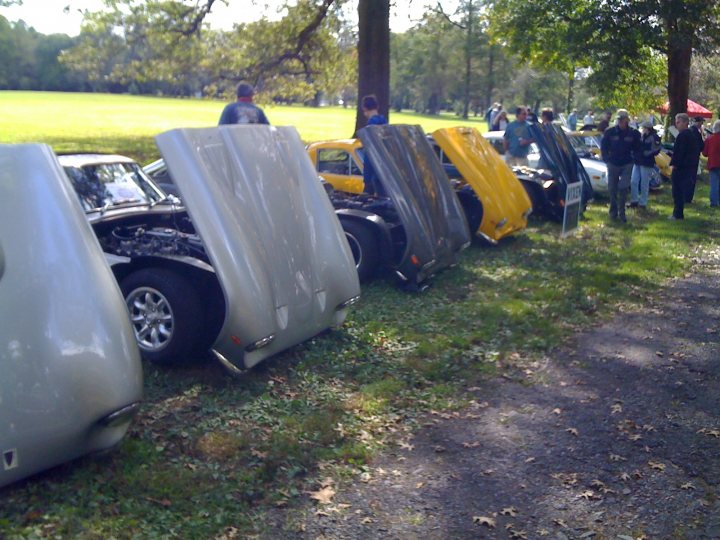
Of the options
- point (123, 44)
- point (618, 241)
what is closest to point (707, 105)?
point (123, 44)

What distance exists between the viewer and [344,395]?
6289mm

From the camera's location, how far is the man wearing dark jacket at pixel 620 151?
579 inches

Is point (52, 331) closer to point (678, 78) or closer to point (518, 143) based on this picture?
point (518, 143)

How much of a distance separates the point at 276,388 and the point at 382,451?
49.5 inches

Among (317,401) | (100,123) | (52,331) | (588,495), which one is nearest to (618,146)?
(317,401)

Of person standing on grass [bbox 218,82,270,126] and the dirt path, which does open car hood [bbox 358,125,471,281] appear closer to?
person standing on grass [bbox 218,82,270,126]

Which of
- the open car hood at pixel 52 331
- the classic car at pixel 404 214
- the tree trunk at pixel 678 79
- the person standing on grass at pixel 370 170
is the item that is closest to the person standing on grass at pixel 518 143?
the person standing on grass at pixel 370 170

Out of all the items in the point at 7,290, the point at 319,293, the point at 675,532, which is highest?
the point at 7,290

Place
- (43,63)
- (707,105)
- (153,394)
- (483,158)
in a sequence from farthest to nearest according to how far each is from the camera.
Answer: (43,63) → (707,105) → (483,158) → (153,394)

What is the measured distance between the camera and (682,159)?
1591cm

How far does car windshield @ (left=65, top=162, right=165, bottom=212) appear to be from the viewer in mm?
7848

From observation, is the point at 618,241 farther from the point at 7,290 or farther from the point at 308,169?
the point at 7,290

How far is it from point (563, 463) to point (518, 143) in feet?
39.0

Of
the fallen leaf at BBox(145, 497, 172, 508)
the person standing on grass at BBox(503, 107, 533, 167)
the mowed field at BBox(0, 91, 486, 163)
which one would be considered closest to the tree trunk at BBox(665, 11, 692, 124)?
the person standing on grass at BBox(503, 107, 533, 167)
